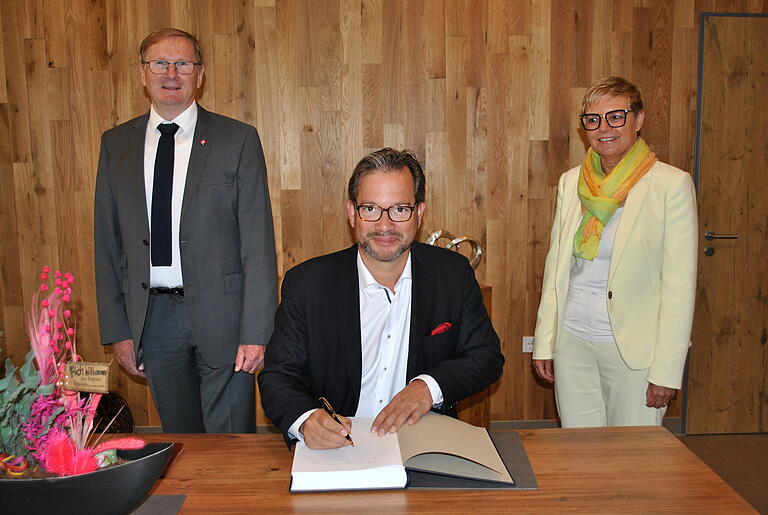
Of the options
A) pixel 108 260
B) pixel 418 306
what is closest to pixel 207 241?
pixel 108 260

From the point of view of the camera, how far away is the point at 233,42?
379cm

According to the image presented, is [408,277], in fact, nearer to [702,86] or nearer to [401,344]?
[401,344]

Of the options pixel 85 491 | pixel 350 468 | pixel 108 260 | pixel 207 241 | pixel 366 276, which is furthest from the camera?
pixel 108 260

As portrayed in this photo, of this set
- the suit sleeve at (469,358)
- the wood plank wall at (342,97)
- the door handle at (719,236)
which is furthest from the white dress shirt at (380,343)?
the door handle at (719,236)

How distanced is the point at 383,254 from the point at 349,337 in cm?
25

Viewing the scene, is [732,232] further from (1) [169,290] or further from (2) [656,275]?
(1) [169,290]

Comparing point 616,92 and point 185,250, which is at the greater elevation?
point 616,92

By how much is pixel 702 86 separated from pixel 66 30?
135 inches

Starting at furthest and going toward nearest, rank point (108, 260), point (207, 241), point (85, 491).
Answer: point (108, 260) → point (207, 241) → point (85, 491)

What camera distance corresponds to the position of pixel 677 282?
8.00ft

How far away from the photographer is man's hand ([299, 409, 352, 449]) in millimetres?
1594

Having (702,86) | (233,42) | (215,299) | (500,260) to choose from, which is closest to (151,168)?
(215,299)

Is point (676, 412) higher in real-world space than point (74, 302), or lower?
lower

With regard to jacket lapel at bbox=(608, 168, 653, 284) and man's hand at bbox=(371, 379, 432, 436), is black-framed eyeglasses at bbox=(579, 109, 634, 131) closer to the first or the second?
jacket lapel at bbox=(608, 168, 653, 284)
